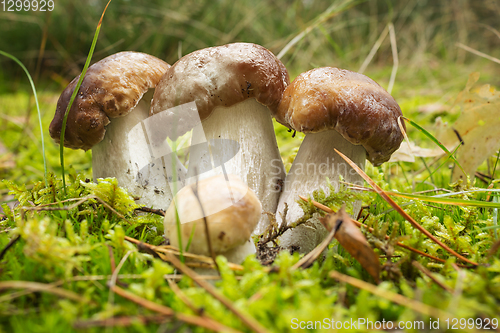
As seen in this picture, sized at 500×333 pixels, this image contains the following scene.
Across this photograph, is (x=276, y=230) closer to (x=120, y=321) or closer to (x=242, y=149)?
(x=242, y=149)

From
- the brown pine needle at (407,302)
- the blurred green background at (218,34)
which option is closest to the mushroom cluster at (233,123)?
the brown pine needle at (407,302)

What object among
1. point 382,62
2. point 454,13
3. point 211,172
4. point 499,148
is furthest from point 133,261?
point 454,13

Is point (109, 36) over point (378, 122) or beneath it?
over

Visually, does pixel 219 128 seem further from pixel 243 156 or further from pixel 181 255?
pixel 181 255

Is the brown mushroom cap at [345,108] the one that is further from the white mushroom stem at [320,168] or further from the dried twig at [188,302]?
the dried twig at [188,302]

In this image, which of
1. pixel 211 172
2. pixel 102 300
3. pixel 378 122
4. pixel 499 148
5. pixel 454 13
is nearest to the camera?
pixel 102 300

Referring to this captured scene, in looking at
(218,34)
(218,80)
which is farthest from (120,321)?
(218,34)
